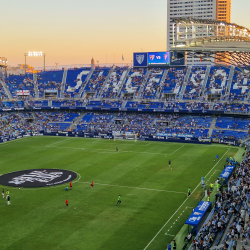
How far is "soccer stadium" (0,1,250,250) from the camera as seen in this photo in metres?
27.9

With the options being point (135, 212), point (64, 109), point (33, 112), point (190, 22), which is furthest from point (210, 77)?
point (190, 22)

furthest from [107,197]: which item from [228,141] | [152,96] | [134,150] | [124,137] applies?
[152,96]

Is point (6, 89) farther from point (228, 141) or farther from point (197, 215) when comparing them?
point (197, 215)

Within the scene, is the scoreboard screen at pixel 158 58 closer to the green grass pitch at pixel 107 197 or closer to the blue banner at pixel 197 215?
the green grass pitch at pixel 107 197

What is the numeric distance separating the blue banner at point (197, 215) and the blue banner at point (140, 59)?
64.9m

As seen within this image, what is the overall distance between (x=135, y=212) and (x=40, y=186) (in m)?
13.6

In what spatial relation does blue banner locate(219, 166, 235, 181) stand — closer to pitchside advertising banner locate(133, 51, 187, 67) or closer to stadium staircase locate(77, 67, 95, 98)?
pitchside advertising banner locate(133, 51, 187, 67)

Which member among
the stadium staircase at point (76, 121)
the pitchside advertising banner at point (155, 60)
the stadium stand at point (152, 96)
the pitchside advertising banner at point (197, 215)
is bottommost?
the pitchside advertising banner at point (197, 215)

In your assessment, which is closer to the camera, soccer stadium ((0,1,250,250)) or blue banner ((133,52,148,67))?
soccer stadium ((0,1,250,250))

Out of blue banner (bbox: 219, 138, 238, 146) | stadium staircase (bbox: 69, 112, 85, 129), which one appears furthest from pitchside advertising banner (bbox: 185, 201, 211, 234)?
stadium staircase (bbox: 69, 112, 85, 129)

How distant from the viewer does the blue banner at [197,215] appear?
29.0 meters

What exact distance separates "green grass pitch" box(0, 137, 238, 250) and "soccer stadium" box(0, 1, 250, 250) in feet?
0.49

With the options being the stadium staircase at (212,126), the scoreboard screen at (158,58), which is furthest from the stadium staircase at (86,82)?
the stadium staircase at (212,126)

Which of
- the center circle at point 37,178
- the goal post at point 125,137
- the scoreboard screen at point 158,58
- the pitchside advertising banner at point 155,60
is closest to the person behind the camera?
the center circle at point 37,178
